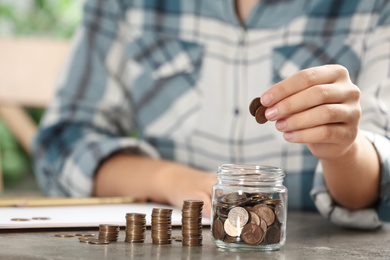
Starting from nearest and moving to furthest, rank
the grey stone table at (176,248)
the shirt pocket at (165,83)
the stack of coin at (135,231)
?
the grey stone table at (176,248), the stack of coin at (135,231), the shirt pocket at (165,83)

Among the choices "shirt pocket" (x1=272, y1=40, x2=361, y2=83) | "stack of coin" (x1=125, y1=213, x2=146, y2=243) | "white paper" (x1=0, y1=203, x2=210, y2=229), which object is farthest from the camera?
"shirt pocket" (x1=272, y1=40, x2=361, y2=83)

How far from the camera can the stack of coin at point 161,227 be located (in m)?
0.80

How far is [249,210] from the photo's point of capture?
764mm

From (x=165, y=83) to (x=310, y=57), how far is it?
40 cm

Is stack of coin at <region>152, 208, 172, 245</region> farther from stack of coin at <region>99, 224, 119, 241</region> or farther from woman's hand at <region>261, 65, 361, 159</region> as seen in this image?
woman's hand at <region>261, 65, 361, 159</region>

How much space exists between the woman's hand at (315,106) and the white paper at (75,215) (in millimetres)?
262

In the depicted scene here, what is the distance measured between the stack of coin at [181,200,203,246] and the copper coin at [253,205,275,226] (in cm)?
9

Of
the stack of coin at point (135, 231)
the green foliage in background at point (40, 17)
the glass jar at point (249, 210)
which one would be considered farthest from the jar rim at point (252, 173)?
the green foliage in background at point (40, 17)

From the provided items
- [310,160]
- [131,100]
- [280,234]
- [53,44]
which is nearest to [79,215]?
[280,234]

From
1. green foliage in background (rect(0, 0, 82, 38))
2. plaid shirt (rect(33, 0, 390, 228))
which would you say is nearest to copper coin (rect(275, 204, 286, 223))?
plaid shirt (rect(33, 0, 390, 228))

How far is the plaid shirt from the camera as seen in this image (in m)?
1.48

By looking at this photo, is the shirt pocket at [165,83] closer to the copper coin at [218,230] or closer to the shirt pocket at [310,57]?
the shirt pocket at [310,57]

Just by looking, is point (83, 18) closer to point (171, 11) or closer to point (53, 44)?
point (171, 11)

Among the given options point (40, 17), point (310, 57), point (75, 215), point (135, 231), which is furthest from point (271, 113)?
point (40, 17)
